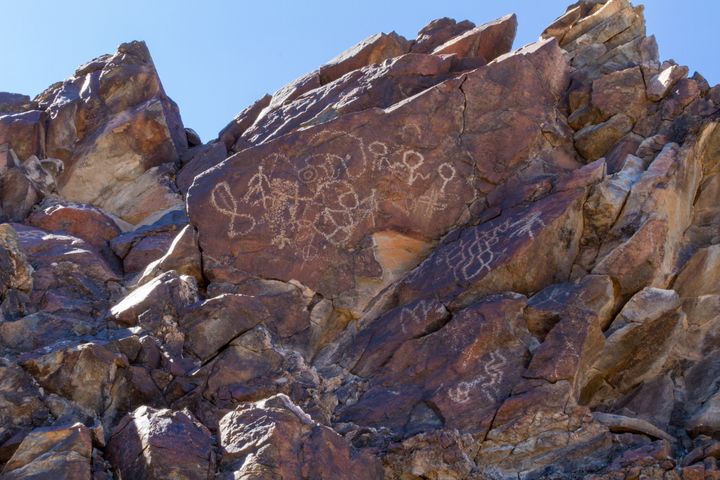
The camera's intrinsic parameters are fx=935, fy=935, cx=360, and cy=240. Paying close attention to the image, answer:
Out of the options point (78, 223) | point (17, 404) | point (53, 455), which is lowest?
point (53, 455)

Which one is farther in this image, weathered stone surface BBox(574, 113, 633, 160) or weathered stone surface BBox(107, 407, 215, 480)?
weathered stone surface BBox(574, 113, 633, 160)

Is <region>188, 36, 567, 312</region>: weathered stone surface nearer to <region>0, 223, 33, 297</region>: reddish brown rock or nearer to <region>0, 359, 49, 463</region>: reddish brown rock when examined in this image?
<region>0, 223, 33, 297</region>: reddish brown rock

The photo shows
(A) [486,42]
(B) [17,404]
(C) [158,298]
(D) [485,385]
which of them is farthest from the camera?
(A) [486,42]

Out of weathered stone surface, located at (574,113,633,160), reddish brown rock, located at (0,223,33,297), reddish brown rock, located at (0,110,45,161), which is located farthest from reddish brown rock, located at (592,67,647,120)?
reddish brown rock, located at (0,110,45,161)

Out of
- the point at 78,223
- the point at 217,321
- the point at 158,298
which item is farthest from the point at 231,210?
the point at 78,223

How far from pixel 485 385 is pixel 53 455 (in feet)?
12.0

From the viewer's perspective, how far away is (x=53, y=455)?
6.75 m

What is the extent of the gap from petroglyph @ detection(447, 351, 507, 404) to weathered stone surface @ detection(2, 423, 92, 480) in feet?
10.4

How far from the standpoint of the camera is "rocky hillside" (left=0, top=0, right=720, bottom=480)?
7.61 m

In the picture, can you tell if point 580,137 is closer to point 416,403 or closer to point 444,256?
point 444,256

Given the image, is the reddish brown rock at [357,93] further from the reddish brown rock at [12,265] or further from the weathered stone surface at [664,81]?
the reddish brown rock at [12,265]

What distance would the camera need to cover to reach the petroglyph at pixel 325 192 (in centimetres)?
1011

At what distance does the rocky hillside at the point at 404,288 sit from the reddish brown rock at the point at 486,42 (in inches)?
3.8

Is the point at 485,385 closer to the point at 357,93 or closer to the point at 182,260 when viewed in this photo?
the point at 182,260
